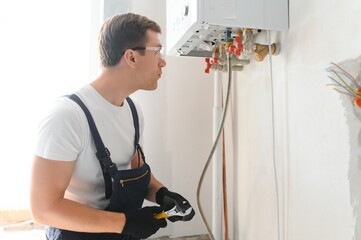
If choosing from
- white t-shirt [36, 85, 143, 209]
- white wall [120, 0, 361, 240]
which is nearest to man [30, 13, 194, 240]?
white t-shirt [36, 85, 143, 209]

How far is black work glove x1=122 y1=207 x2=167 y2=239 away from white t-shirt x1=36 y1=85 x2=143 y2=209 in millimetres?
128

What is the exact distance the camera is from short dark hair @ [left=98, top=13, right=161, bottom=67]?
3.31ft

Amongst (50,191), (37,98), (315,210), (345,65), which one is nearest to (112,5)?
(37,98)

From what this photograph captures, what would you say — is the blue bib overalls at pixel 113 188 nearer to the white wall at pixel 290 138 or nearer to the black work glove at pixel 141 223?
the black work glove at pixel 141 223

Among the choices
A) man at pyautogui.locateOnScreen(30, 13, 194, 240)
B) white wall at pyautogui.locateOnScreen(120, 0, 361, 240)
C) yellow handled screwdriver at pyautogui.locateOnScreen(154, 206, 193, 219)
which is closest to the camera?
white wall at pyautogui.locateOnScreen(120, 0, 361, 240)

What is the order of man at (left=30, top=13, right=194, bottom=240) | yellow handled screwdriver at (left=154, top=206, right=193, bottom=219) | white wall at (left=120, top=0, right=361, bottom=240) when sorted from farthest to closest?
yellow handled screwdriver at (left=154, top=206, right=193, bottom=219)
man at (left=30, top=13, right=194, bottom=240)
white wall at (left=120, top=0, right=361, bottom=240)

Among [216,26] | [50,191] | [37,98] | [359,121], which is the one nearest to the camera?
[359,121]

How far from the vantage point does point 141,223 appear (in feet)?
2.89

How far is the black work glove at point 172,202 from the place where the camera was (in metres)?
1.00

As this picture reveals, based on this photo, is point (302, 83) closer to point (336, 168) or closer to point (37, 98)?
point (336, 168)

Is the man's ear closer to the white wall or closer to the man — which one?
the man

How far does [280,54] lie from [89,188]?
764 mm

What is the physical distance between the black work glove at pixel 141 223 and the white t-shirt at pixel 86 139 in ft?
0.42

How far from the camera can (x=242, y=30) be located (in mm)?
944
